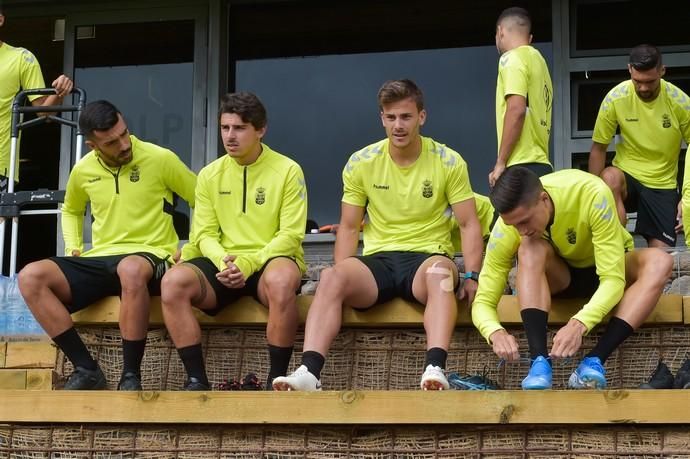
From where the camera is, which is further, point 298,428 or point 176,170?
point 176,170

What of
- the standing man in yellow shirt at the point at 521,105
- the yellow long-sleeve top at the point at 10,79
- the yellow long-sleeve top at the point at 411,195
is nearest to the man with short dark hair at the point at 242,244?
the yellow long-sleeve top at the point at 411,195

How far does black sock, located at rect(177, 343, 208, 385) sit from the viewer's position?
4.52m

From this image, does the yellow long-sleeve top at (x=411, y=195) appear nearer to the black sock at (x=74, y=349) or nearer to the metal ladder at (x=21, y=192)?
the black sock at (x=74, y=349)

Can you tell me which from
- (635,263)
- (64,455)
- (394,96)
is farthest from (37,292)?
(635,263)

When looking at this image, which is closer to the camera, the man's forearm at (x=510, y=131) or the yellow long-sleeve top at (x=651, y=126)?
the man's forearm at (x=510, y=131)

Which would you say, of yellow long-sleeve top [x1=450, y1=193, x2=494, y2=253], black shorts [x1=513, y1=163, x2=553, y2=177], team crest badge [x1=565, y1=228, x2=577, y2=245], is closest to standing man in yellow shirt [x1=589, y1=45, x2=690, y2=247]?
black shorts [x1=513, y1=163, x2=553, y2=177]

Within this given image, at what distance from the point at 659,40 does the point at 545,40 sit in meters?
0.67

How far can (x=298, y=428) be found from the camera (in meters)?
4.13

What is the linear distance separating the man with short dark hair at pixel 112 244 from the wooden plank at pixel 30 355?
0.94 feet

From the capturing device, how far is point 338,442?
4113mm

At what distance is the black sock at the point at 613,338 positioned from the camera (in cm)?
424

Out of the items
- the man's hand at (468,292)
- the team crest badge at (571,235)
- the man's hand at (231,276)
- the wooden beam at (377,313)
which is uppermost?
the team crest badge at (571,235)

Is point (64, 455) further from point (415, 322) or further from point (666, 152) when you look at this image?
point (666, 152)

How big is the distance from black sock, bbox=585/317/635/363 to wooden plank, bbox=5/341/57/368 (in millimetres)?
2303
